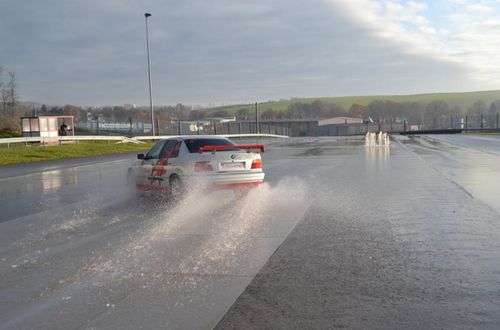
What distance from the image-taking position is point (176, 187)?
458 inches

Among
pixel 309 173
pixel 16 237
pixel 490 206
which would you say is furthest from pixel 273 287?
pixel 309 173

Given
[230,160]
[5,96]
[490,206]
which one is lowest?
[490,206]

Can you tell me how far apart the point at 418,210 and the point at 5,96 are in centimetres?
7088

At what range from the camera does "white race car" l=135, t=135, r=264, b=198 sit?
11398 millimetres

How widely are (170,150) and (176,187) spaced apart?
1.02m

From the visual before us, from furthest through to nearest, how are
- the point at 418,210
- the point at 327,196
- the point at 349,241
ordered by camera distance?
the point at 327,196 < the point at 418,210 < the point at 349,241

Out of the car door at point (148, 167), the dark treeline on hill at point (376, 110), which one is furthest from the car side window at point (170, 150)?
the dark treeline on hill at point (376, 110)

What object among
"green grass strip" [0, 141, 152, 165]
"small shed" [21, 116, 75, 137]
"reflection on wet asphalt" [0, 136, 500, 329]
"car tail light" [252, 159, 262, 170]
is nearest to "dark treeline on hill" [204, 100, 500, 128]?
"small shed" [21, 116, 75, 137]

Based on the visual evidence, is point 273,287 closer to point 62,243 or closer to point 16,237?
point 62,243

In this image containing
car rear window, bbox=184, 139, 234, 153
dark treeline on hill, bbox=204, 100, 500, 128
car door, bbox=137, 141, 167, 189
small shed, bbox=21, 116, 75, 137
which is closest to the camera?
car rear window, bbox=184, 139, 234, 153

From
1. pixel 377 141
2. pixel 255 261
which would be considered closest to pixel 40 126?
pixel 377 141

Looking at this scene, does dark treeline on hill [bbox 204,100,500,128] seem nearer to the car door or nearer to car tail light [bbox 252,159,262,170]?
the car door

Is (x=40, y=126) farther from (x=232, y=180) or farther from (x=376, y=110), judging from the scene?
(x=376, y=110)

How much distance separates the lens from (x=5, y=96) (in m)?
69.2
